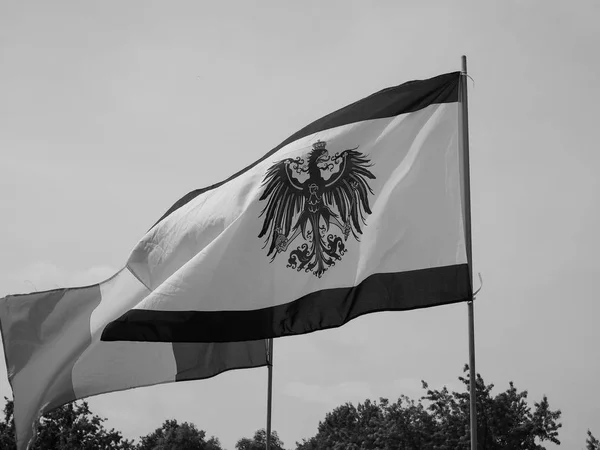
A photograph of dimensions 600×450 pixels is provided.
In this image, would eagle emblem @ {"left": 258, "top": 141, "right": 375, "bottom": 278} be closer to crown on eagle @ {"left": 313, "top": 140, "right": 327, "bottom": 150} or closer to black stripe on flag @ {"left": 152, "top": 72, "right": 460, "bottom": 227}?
crown on eagle @ {"left": 313, "top": 140, "right": 327, "bottom": 150}

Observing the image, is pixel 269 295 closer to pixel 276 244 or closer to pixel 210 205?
pixel 276 244

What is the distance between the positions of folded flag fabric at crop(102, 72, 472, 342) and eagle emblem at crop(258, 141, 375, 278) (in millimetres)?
15

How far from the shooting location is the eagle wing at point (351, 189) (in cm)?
1152

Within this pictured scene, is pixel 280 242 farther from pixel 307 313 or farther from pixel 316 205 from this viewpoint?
pixel 307 313

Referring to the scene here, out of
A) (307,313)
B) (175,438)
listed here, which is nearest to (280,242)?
(307,313)

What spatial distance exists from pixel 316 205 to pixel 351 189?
525 millimetres

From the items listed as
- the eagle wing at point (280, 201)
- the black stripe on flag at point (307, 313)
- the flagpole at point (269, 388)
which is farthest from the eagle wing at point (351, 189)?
the flagpole at point (269, 388)

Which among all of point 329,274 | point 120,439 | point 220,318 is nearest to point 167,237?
point 220,318

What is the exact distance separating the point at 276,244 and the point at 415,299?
2.21 m

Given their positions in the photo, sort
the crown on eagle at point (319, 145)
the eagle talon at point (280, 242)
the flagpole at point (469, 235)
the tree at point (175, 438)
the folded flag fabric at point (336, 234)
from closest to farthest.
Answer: the flagpole at point (469, 235), the folded flag fabric at point (336, 234), the eagle talon at point (280, 242), the crown on eagle at point (319, 145), the tree at point (175, 438)

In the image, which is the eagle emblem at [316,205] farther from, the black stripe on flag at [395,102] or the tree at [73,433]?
the tree at [73,433]

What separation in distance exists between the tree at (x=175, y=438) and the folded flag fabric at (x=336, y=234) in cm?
8948

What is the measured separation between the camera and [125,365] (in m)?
14.7

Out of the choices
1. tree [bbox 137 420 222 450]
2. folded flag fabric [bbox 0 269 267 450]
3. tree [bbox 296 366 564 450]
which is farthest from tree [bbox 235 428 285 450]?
folded flag fabric [bbox 0 269 267 450]
